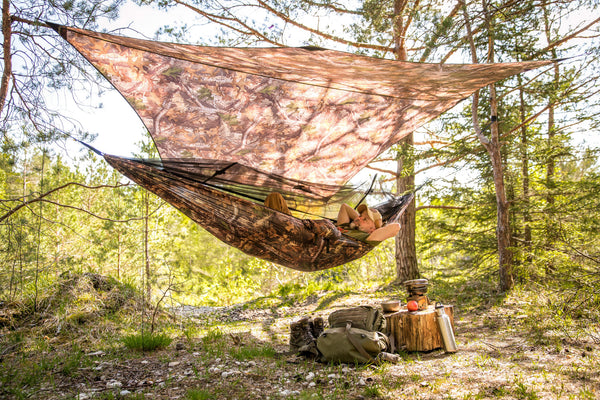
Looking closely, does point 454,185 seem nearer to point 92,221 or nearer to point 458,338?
point 458,338

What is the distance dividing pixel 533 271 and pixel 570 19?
7.71 ft

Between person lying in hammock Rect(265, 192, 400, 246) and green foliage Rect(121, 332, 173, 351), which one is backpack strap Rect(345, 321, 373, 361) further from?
green foliage Rect(121, 332, 173, 351)

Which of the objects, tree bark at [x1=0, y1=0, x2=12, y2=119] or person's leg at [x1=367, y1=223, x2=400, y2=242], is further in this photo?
person's leg at [x1=367, y1=223, x2=400, y2=242]

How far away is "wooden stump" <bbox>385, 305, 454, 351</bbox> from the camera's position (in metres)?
2.31

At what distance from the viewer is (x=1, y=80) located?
239cm

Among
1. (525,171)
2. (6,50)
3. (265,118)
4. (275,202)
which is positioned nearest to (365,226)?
(275,202)

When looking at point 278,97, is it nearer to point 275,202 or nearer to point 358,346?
point 275,202

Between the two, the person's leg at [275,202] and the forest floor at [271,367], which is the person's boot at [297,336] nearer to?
the forest floor at [271,367]

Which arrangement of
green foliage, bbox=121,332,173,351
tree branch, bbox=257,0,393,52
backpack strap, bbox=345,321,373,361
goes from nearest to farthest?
backpack strap, bbox=345,321,373,361 → green foliage, bbox=121,332,173,351 → tree branch, bbox=257,0,393,52

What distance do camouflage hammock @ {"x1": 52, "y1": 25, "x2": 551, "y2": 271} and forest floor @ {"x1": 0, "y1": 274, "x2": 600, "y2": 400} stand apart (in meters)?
0.72

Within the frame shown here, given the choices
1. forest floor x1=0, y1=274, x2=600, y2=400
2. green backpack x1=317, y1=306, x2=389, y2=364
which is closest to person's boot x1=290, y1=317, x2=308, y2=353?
forest floor x1=0, y1=274, x2=600, y2=400

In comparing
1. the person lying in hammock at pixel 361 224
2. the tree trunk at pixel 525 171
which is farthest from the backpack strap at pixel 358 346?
the tree trunk at pixel 525 171

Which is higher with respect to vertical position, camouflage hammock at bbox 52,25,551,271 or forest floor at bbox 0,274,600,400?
camouflage hammock at bbox 52,25,551,271

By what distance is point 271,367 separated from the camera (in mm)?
2170
